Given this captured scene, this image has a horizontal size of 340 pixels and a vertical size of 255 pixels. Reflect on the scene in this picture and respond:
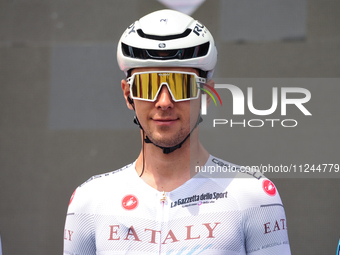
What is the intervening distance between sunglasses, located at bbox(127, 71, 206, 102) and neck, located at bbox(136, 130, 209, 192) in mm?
297

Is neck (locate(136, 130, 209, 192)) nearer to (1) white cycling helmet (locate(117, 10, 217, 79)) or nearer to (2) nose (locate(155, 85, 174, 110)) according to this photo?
(2) nose (locate(155, 85, 174, 110))

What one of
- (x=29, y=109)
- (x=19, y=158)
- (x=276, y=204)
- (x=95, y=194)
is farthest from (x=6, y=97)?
(x=276, y=204)

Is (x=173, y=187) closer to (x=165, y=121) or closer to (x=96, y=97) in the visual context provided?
(x=165, y=121)

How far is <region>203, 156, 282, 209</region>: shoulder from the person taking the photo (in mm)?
3076

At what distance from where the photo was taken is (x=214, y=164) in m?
3.20

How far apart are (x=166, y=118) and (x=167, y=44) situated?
0.49 m

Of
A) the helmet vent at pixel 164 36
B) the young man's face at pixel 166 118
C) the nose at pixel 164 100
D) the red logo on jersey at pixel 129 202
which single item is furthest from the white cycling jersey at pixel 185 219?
the helmet vent at pixel 164 36

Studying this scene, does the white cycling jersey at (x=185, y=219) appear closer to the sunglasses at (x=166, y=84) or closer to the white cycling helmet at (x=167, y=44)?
the sunglasses at (x=166, y=84)

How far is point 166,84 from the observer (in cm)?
299

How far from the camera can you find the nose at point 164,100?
9.71 ft

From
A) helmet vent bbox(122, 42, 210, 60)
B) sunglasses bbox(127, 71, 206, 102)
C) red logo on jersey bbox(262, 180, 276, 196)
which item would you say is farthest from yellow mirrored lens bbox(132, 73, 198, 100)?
red logo on jersey bbox(262, 180, 276, 196)

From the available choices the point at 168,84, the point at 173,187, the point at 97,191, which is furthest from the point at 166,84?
the point at 97,191

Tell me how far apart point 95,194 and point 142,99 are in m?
0.79

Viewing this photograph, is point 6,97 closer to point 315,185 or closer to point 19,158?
point 19,158
